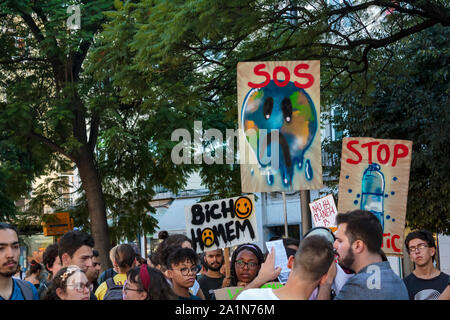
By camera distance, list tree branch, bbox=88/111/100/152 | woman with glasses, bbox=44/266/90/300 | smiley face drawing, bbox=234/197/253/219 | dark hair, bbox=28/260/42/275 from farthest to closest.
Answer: tree branch, bbox=88/111/100/152 < dark hair, bbox=28/260/42/275 < smiley face drawing, bbox=234/197/253/219 < woman with glasses, bbox=44/266/90/300

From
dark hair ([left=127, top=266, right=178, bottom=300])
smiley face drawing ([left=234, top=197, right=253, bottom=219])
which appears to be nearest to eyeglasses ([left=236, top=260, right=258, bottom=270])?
dark hair ([left=127, top=266, right=178, bottom=300])

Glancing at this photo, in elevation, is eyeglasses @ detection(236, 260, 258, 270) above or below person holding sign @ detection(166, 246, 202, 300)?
below

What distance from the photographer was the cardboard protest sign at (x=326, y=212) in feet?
37.8

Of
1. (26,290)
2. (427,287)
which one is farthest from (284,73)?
(26,290)

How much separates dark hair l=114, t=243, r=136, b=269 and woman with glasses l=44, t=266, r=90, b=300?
2.79 meters

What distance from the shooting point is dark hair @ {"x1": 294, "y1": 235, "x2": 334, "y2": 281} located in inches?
160

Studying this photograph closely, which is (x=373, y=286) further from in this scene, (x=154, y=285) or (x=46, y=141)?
(x=46, y=141)

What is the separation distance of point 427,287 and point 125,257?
10.1 ft

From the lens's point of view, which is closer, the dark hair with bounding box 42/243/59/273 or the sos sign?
the dark hair with bounding box 42/243/59/273

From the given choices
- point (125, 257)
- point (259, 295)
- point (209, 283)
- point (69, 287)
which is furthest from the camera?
point (209, 283)

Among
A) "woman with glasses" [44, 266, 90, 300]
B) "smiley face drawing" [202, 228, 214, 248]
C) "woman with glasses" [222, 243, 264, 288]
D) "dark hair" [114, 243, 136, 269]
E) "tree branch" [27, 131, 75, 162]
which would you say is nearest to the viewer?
"woman with glasses" [44, 266, 90, 300]

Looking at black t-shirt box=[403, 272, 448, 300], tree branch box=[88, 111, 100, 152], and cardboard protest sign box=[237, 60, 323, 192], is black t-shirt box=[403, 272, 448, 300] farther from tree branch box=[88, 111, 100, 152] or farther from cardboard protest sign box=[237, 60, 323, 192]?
tree branch box=[88, 111, 100, 152]

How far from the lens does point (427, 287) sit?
6332mm
